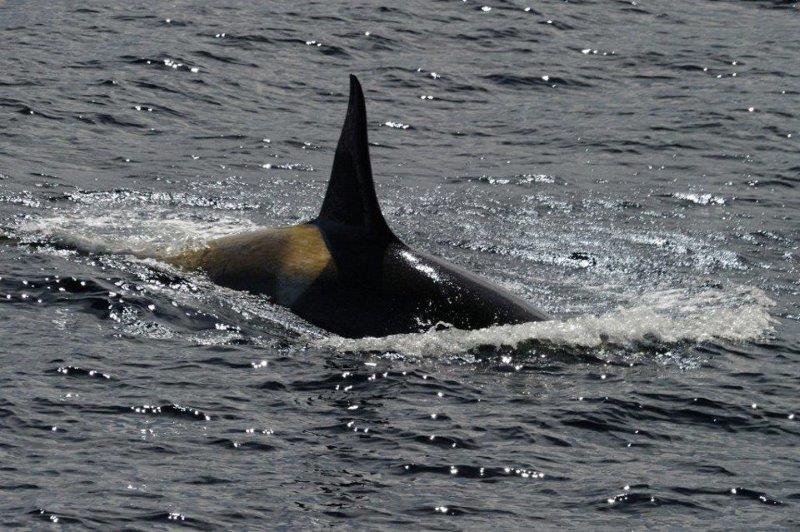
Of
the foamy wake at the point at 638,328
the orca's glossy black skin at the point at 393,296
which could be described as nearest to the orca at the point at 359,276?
the orca's glossy black skin at the point at 393,296

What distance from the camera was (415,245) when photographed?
52.6ft

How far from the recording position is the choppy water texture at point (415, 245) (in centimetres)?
895

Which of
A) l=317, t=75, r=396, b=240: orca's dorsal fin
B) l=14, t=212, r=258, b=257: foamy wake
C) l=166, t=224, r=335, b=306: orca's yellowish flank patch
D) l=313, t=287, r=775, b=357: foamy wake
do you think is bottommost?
l=14, t=212, r=258, b=257: foamy wake

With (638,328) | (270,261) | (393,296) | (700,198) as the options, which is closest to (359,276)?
(393,296)

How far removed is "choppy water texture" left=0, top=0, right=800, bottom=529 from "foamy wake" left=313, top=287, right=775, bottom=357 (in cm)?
4

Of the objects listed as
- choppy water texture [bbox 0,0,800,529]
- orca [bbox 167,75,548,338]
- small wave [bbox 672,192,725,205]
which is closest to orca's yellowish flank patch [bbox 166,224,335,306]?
orca [bbox 167,75,548,338]

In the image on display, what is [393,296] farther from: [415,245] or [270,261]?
[415,245]

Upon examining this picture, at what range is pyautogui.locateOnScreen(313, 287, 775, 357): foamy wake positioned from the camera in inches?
461

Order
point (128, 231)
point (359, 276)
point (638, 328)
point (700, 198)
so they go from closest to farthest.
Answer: point (359, 276)
point (638, 328)
point (128, 231)
point (700, 198)

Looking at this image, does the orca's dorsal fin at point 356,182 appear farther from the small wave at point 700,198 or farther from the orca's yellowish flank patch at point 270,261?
the small wave at point 700,198

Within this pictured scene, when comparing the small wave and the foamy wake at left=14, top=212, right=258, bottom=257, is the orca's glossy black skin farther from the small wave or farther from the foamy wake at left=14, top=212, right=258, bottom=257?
the small wave

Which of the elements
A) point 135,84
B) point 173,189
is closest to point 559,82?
point 135,84

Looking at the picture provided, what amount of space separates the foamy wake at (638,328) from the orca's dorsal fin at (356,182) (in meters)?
1.20

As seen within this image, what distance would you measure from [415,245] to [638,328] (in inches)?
156
